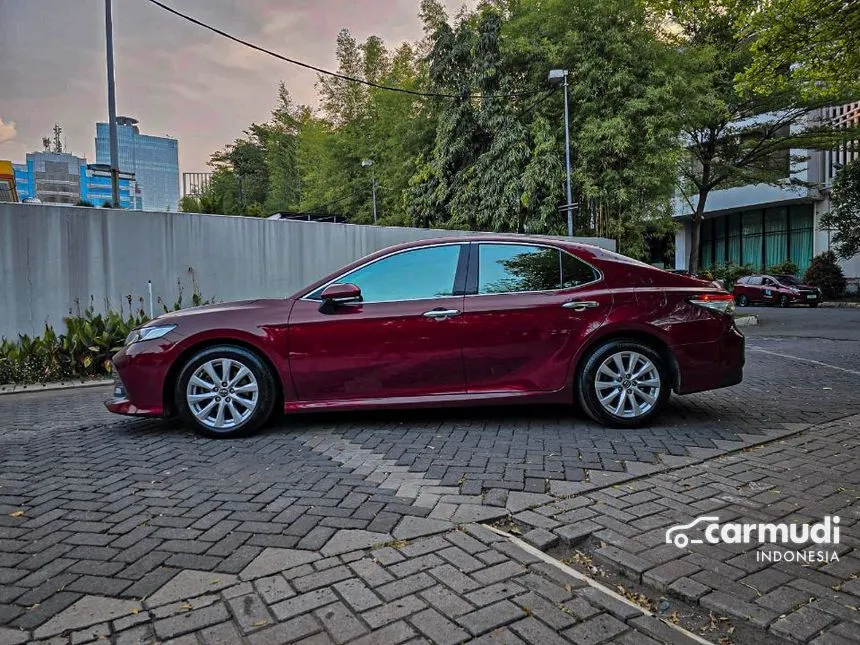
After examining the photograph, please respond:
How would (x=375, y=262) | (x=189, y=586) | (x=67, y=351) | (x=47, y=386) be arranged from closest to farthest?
(x=189, y=586), (x=375, y=262), (x=47, y=386), (x=67, y=351)

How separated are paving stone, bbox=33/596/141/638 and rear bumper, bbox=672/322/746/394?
423cm

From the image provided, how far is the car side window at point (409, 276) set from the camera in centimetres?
510

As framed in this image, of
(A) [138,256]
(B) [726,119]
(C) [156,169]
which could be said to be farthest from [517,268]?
(C) [156,169]

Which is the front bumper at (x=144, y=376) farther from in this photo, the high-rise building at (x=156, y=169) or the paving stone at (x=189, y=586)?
the high-rise building at (x=156, y=169)

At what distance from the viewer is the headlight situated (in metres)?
5.05

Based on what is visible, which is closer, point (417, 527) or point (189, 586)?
point (189, 586)

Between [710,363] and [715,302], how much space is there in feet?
1.70

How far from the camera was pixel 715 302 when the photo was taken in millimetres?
5191

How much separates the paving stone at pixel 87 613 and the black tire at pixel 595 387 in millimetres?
3577

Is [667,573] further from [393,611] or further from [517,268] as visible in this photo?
[517,268]

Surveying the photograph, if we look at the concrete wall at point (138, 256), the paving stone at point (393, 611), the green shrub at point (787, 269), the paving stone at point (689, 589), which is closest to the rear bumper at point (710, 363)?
the paving stone at point (689, 589)

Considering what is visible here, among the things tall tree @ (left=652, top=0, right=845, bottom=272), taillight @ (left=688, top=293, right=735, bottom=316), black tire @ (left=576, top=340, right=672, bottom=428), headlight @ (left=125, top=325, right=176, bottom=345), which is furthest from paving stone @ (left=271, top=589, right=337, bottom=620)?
tall tree @ (left=652, top=0, right=845, bottom=272)

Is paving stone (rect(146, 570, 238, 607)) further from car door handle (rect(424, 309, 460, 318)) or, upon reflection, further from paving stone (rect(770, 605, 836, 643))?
car door handle (rect(424, 309, 460, 318))

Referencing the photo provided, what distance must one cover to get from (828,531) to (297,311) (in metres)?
3.81
